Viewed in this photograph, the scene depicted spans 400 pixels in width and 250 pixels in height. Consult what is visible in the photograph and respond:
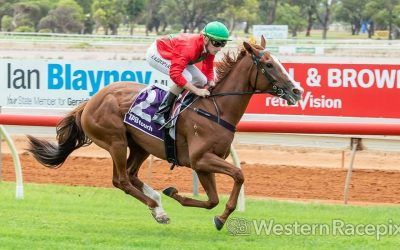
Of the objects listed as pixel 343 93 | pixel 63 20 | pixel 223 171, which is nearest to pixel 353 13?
pixel 63 20

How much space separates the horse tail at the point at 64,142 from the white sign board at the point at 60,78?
6233 millimetres

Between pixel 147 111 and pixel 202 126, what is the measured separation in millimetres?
605

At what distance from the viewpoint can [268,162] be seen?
12922 mm

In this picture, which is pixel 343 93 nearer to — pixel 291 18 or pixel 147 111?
pixel 147 111

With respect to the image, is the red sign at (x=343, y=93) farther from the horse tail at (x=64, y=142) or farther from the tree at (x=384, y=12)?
the tree at (x=384, y=12)

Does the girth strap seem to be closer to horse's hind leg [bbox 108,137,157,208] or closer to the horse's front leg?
the horse's front leg

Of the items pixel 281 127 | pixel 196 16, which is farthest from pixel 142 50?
pixel 196 16

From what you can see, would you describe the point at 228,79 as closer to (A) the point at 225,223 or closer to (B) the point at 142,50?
(A) the point at 225,223

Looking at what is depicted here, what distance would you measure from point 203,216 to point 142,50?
29096 mm

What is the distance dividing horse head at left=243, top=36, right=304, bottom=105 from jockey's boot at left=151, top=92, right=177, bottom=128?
678mm

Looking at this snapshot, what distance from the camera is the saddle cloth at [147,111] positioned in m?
6.88

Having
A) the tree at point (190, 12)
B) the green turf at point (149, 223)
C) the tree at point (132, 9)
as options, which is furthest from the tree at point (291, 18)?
the green turf at point (149, 223)

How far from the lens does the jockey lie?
6.53 m

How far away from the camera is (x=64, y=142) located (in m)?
7.59
